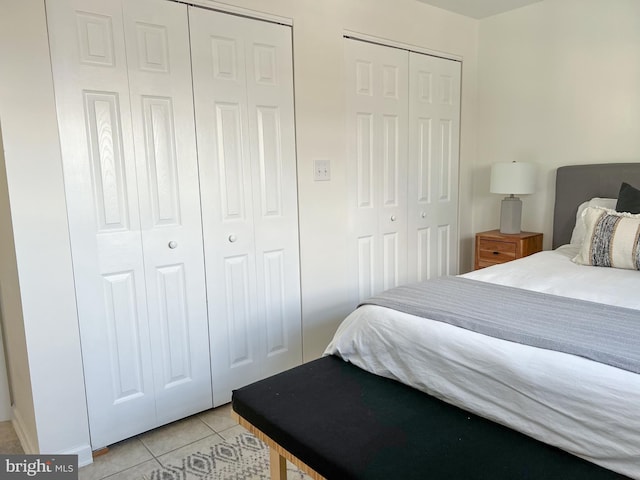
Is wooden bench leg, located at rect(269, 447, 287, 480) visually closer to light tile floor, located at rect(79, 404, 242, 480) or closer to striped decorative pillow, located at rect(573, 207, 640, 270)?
light tile floor, located at rect(79, 404, 242, 480)

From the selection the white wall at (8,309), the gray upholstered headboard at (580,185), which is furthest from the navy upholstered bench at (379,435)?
the gray upholstered headboard at (580,185)

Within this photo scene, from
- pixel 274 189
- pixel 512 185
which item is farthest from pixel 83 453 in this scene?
pixel 512 185

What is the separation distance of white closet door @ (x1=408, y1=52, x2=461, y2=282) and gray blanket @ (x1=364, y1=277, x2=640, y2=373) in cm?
130

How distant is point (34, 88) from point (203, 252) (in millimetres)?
951

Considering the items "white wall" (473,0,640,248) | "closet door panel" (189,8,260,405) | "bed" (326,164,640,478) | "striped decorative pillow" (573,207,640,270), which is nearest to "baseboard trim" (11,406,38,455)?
"closet door panel" (189,8,260,405)

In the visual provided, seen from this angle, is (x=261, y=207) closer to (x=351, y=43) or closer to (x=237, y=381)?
(x=237, y=381)

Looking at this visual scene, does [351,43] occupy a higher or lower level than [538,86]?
higher

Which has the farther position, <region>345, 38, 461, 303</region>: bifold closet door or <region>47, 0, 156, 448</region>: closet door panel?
<region>345, 38, 461, 303</region>: bifold closet door

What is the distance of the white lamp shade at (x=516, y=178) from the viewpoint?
10.0 ft

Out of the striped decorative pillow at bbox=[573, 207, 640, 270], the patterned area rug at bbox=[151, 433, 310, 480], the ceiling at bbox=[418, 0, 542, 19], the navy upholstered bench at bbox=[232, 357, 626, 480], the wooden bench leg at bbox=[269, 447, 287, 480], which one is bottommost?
the patterned area rug at bbox=[151, 433, 310, 480]

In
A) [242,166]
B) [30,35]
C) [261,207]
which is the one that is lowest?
[261,207]

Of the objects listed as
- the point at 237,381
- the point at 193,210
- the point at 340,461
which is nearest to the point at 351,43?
the point at 193,210

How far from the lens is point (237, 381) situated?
242 cm

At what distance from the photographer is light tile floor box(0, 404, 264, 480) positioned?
1914 mm
